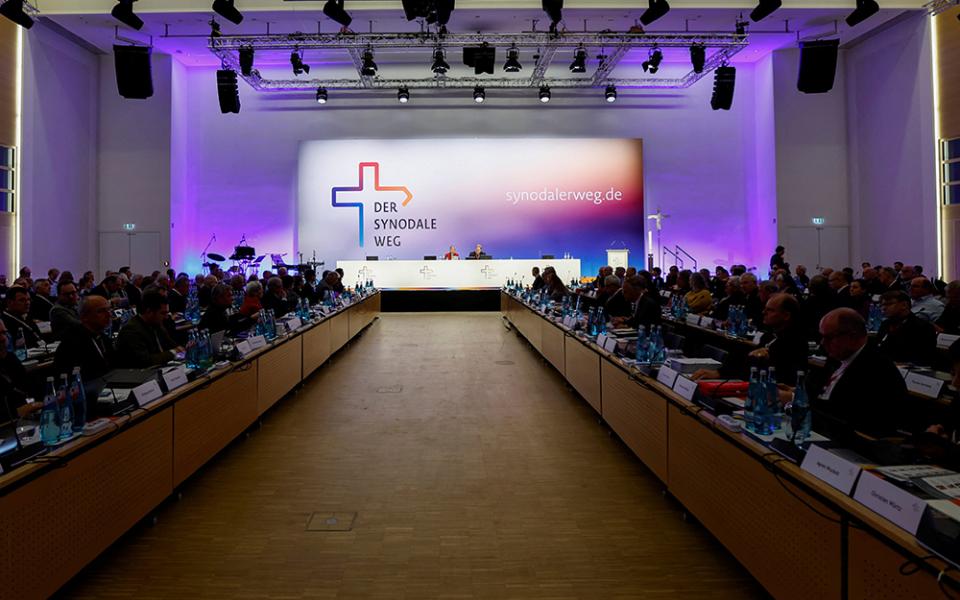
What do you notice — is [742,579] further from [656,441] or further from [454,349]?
[454,349]

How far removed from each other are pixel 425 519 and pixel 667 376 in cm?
146

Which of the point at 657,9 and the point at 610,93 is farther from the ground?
the point at 610,93

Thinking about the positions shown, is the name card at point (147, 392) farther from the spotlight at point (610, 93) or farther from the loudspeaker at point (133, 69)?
the spotlight at point (610, 93)

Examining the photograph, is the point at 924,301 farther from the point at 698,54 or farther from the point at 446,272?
the point at 446,272

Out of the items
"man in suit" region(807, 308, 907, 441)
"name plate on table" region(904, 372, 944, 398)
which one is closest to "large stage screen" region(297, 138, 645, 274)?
"name plate on table" region(904, 372, 944, 398)

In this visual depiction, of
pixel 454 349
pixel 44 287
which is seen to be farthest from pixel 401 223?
pixel 44 287

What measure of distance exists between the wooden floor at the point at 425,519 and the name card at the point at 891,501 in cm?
93

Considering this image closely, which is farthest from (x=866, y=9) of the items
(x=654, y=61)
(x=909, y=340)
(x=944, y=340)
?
(x=909, y=340)

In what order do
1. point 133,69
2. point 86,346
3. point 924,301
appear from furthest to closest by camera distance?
point 133,69 < point 924,301 < point 86,346

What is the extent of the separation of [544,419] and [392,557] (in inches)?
99.3

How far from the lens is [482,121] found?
1645 cm

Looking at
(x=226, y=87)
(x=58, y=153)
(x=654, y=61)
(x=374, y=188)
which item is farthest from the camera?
(x=374, y=188)

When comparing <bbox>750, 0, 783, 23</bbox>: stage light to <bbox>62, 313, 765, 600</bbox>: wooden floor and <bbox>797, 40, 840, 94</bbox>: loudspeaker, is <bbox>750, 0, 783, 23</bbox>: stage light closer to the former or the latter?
<bbox>797, 40, 840, 94</bbox>: loudspeaker

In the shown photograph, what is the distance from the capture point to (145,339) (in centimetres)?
415
